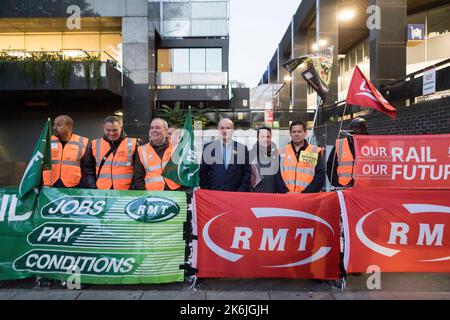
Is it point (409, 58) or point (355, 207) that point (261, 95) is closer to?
point (409, 58)

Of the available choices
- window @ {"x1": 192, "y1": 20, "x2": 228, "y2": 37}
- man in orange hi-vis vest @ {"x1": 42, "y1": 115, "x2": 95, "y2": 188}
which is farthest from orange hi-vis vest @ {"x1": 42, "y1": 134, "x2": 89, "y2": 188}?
window @ {"x1": 192, "y1": 20, "x2": 228, "y2": 37}

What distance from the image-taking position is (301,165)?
490cm

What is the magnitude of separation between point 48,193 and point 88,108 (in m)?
17.3

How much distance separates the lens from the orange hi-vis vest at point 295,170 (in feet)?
16.0

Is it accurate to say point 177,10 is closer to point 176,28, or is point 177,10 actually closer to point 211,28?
point 176,28

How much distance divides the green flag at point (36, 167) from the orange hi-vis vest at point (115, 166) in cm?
70

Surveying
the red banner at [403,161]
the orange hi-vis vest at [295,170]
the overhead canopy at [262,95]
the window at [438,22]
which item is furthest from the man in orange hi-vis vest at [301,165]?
the overhead canopy at [262,95]

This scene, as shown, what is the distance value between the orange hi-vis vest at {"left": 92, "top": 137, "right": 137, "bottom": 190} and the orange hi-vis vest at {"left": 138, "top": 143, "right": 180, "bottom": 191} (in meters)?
0.29

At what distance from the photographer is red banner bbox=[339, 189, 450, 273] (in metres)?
4.22

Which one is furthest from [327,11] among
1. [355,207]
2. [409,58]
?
[355,207]

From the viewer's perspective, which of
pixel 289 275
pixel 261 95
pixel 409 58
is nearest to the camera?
pixel 289 275

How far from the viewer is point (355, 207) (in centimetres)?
427

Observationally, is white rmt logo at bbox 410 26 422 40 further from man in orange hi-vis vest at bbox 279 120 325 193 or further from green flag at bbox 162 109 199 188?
green flag at bbox 162 109 199 188

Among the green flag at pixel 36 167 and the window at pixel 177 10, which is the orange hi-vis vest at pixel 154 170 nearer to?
the green flag at pixel 36 167
